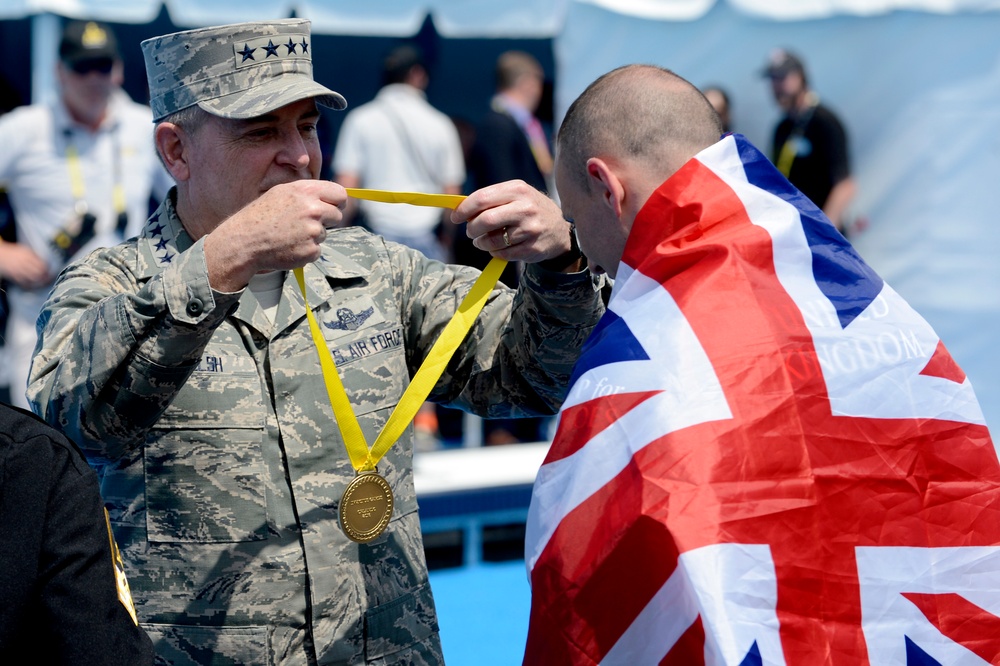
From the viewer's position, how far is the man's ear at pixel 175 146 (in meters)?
2.31

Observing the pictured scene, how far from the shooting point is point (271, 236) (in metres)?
1.90

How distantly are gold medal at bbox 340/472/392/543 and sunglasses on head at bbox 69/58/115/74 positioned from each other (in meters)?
3.91

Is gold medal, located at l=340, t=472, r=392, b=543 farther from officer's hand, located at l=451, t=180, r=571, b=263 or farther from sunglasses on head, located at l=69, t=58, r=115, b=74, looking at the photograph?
sunglasses on head, located at l=69, t=58, r=115, b=74

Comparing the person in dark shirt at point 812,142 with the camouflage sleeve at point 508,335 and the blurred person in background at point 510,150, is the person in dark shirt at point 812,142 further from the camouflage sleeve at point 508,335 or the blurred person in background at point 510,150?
the camouflage sleeve at point 508,335

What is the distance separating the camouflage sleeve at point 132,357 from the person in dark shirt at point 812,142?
6.13m

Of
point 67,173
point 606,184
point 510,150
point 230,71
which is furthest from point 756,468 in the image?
point 510,150

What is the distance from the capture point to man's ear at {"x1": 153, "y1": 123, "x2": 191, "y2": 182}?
231 cm

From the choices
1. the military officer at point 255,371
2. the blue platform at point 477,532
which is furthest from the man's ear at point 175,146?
the blue platform at point 477,532

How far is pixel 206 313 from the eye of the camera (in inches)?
74.9

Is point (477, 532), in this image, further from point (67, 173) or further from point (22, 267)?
point (67, 173)

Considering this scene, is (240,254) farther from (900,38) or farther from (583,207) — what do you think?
(900,38)

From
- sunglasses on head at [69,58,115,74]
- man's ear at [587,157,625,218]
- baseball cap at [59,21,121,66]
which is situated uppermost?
man's ear at [587,157,625,218]

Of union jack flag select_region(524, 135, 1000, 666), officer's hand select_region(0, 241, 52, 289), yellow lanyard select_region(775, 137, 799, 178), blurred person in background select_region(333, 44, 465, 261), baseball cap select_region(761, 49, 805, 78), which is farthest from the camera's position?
yellow lanyard select_region(775, 137, 799, 178)

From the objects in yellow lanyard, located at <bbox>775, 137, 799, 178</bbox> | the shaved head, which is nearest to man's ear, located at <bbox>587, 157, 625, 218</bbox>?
the shaved head
